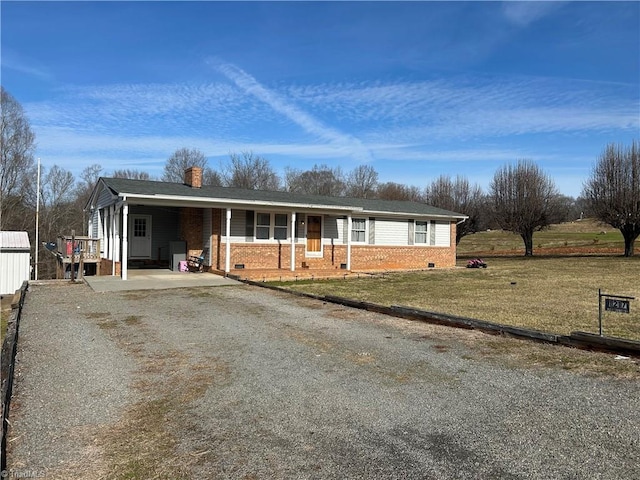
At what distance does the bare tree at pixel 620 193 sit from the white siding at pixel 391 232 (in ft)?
56.8

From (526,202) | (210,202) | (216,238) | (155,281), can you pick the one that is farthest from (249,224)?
(526,202)

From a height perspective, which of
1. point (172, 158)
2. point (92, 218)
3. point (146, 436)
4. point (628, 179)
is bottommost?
point (146, 436)

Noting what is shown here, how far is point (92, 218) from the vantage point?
22.6m

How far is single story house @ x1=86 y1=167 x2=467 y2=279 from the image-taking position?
648 inches

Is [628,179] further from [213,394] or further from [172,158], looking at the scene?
[172,158]

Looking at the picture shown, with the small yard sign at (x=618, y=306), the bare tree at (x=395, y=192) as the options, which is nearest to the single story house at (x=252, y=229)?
the small yard sign at (x=618, y=306)

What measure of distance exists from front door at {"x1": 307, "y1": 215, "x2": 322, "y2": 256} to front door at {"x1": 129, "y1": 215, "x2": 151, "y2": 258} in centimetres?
666

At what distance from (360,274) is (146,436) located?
1517 cm

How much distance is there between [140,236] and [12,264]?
858 cm

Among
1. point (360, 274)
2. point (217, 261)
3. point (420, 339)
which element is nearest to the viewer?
point (420, 339)

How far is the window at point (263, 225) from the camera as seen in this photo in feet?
59.4

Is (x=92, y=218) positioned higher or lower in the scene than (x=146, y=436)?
higher

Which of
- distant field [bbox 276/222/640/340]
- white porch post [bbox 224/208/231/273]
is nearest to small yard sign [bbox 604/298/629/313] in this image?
distant field [bbox 276/222/640/340]

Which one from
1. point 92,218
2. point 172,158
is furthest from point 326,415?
point 172,158
